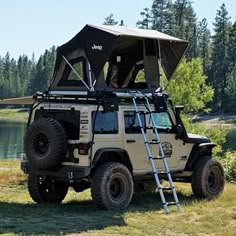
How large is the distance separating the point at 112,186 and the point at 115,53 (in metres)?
Answer: 3.56

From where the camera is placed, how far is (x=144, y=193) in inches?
548

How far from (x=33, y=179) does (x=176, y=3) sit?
88.0 m

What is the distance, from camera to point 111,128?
1144 cm

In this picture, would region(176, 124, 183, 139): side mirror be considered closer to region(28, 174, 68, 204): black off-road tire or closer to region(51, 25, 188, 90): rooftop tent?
region(51, 25, 188, 90): rooftop tent

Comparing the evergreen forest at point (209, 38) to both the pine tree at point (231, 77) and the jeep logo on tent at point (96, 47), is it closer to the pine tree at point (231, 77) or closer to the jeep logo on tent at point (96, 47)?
the pine tree at point (231, 77)

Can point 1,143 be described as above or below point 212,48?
below

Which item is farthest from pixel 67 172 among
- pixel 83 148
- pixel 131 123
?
pixel 131 123

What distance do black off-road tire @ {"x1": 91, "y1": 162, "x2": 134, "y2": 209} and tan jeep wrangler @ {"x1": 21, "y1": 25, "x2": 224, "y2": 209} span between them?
0.7 inches

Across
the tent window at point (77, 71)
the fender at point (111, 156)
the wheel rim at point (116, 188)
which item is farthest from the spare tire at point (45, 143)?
the tent window at point (77, 71)

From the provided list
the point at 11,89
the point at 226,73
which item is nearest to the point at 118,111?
the point at 226,73

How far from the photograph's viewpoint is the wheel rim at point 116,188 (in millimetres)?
11258

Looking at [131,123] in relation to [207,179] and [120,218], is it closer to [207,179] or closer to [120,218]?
[120,218]

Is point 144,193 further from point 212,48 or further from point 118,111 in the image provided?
point 212,48

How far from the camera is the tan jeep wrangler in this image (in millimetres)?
11070
